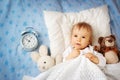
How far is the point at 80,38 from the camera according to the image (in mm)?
1631

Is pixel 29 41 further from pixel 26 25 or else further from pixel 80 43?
pixel 80 43

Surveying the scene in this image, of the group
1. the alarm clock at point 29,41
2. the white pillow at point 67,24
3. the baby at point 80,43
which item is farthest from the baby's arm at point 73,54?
the alarm clock at point 29,41

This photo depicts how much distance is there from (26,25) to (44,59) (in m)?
0.34

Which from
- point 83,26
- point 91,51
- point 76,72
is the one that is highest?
point 83,26

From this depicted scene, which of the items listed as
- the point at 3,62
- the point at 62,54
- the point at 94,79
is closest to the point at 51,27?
the point at 62,54

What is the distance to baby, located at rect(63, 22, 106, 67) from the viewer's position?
160 cm

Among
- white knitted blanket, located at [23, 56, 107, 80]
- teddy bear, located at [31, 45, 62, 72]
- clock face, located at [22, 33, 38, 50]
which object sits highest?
clock face, located at [22, 33, 38, 50]

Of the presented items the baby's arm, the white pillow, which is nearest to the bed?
the white pillow

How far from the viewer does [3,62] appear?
1.62 metres

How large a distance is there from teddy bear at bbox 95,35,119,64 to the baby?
0.05m

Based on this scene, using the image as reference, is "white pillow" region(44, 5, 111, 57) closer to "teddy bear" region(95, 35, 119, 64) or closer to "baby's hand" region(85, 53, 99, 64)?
"teddy bear" region(95, 35, 119, 64)

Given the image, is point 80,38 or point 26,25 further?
point 26,25

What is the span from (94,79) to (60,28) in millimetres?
564

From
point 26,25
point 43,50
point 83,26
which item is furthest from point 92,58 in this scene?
point 26,25
